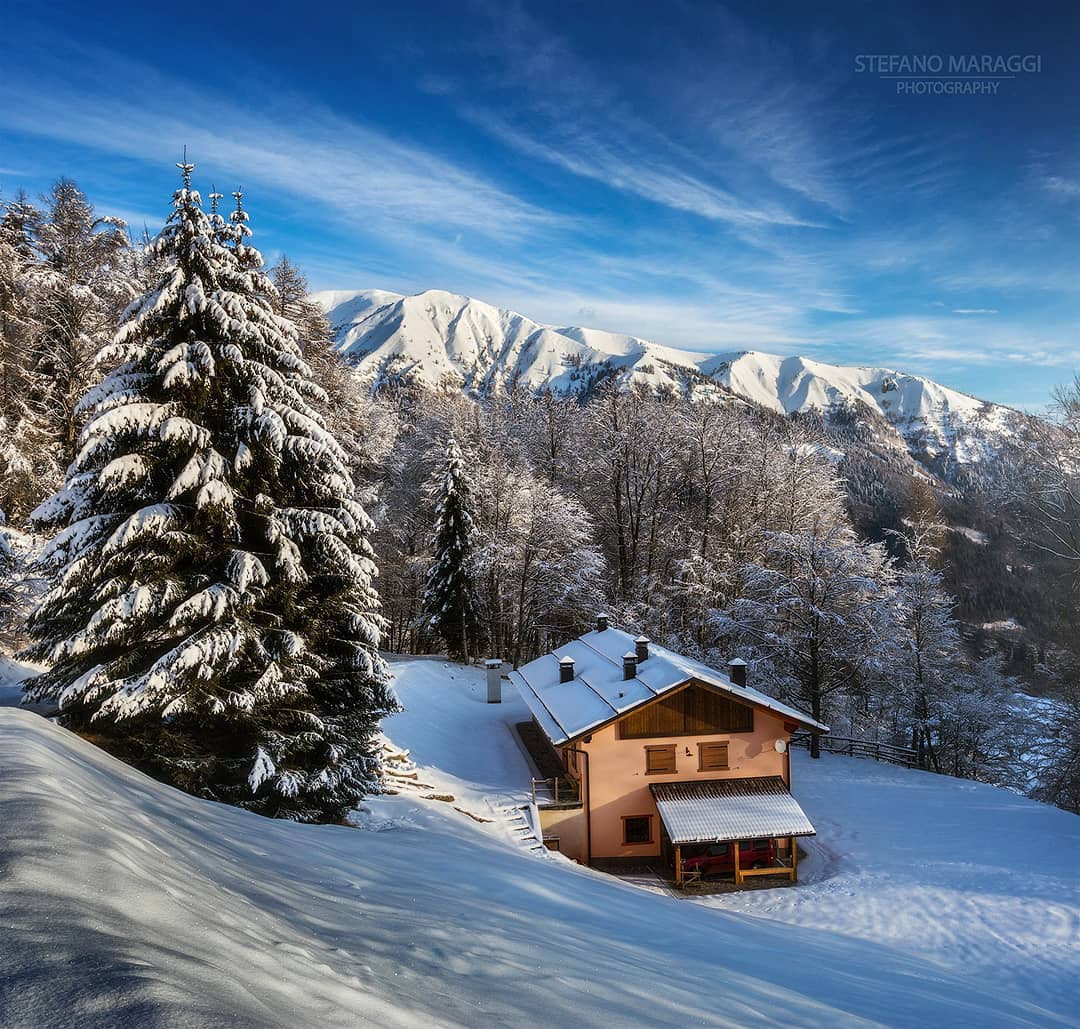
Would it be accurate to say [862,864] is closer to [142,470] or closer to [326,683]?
[326,683]

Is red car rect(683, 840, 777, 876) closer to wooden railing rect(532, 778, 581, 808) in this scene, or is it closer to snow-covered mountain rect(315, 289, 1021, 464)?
wooden railing rect(532, 778, 581, 808)

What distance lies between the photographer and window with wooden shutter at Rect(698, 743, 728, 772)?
18.8 meters

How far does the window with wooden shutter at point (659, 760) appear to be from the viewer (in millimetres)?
18688

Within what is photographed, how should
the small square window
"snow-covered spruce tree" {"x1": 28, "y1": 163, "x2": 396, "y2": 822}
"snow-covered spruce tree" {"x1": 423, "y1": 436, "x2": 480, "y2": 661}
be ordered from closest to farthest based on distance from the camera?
1. "snow-covered spruce tree" {"x1": 28, "y1": 163, "x2": 396, "y2": 822}
2. the small square window
3. "snow-covered spruce tree" {"x1": 423, "y1": 436, "x2": 480, "y2": 661}

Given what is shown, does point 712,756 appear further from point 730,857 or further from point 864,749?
point 864,749

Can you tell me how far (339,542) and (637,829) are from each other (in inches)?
536

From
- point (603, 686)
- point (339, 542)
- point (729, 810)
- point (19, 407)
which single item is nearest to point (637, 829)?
point (729, 810)

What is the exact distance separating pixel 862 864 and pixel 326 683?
14.8m

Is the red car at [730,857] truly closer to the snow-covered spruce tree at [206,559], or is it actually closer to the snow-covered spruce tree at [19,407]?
the snow-covered spruce tree at [206,559]

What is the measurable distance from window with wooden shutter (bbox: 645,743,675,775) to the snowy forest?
9.72m

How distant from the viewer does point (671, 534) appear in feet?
109

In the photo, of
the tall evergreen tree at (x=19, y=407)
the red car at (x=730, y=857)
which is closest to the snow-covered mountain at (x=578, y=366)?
the tall evergreen tree at (x=19, y=407)

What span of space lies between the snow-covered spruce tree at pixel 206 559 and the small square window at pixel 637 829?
34.7 ft

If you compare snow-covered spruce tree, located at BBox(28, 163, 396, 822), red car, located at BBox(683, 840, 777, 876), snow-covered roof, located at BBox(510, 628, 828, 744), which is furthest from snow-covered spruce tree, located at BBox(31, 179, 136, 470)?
red car, located at BBox(683, 840, 777, 876)
